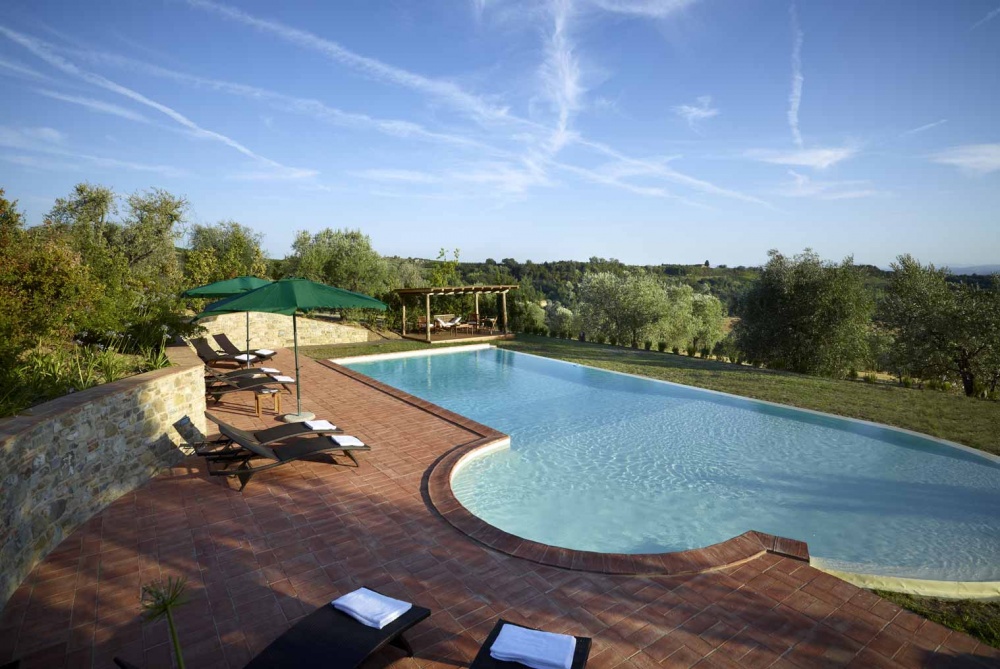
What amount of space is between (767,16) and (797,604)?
15432 millimetres

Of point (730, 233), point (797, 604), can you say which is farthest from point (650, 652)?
point (730, 233)

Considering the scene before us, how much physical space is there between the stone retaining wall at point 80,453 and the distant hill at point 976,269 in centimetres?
2203

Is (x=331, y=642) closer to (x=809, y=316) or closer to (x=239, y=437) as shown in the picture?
(x=239, y=437)

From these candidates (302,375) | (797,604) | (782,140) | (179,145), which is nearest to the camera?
(797,604)

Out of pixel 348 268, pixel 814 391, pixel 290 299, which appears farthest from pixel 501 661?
pixel 348 268

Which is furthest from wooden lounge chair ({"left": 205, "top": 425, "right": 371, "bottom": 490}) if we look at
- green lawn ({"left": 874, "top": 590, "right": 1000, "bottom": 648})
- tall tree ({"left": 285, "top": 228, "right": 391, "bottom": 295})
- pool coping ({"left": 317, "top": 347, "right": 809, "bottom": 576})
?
tall tree ({"left": 285, "top": 228, "right": 391, "bottom": 295})

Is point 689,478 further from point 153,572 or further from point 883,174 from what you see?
point 883,174

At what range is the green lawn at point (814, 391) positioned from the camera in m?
9.17

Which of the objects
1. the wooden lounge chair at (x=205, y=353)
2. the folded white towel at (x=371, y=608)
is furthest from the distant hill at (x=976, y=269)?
the wooden lounge chair at (x=205, y=353)

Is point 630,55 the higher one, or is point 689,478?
point 630,55

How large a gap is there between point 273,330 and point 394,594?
1530 centimetres

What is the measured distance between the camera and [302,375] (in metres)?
11.7

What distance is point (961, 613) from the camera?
11.9 feet

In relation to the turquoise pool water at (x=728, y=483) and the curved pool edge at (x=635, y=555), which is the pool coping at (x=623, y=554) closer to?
the curved pool edge at (x=635, y=555)
